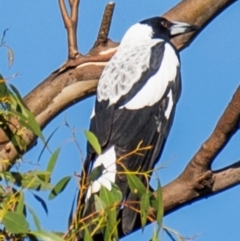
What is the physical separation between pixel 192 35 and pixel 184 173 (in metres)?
0.69

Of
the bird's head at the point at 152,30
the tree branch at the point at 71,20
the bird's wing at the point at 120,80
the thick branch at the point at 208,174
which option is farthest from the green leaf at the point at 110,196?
the bird's head at the point at 152,30

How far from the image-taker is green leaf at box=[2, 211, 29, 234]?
1317mm

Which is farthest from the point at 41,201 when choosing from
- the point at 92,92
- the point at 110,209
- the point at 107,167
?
the point at 92,92

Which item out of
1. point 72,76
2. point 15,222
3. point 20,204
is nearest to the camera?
point 15,222

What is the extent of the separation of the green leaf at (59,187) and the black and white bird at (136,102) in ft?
1.64

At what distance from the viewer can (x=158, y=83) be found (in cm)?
251

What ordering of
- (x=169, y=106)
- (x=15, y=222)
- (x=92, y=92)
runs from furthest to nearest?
(x=169, y=106) → (x=92, y=92) → (x=15, y=222)

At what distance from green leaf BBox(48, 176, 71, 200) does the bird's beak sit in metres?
0.99

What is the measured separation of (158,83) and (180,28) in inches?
6.3

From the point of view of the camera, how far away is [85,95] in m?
2.35

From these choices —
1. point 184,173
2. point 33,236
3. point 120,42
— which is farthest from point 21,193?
point 120,42

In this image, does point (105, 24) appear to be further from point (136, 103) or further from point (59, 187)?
point (59, 187)

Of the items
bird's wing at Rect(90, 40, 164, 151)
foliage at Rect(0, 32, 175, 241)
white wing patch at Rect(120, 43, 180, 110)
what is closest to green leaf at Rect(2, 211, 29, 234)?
foliage at Rect(0, 32, 175, 241)

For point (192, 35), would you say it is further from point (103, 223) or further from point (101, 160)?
point (103, 223)
